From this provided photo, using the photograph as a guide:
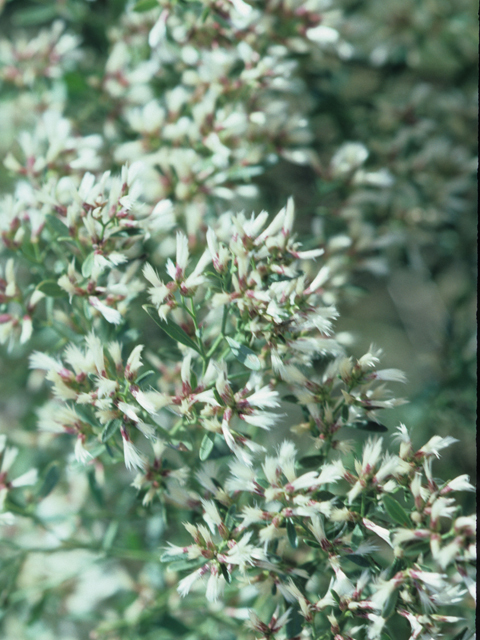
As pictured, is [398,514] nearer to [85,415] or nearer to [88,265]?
[85,415]

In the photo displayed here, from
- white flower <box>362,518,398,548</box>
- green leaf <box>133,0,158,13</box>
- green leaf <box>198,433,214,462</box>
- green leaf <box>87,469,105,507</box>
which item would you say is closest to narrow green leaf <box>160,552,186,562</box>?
green leaf <box>198,433,214,462</box>

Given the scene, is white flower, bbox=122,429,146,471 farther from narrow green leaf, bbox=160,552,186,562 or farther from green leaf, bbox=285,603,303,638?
green leaf, bbox=285,603,303,638

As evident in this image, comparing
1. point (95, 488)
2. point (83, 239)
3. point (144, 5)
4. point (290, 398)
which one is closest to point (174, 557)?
point (290, 398)

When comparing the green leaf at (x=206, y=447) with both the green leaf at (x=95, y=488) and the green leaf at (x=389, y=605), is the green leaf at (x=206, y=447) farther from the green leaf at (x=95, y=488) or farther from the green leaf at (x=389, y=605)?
the green leaf at (x=95, y=488)

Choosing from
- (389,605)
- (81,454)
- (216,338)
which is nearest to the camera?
(389,605)

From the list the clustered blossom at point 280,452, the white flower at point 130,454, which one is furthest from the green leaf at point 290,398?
the white flower at point 130,454

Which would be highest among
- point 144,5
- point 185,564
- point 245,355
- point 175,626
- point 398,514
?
point 144,5
